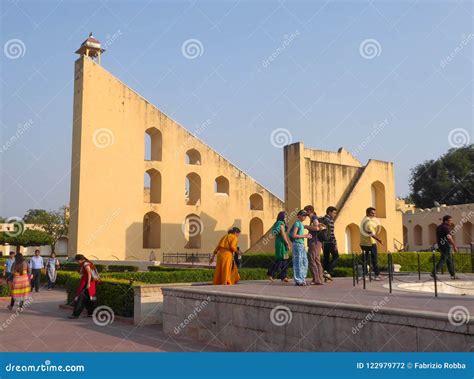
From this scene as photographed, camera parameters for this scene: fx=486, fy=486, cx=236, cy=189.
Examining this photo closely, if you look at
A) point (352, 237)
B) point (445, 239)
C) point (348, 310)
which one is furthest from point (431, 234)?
point (348, 310)

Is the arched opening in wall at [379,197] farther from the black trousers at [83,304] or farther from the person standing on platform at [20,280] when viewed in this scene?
the person standing on platform at [20,280]

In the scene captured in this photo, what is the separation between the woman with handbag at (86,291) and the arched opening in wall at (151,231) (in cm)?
1850

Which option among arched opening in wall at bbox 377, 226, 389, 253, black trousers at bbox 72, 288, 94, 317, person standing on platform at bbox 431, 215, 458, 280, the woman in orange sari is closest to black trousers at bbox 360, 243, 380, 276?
person standing on platform at bbox 431, 215, 458, 280

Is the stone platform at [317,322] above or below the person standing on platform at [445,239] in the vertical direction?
below

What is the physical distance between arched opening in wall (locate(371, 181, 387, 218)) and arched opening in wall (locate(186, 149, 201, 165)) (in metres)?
10.7

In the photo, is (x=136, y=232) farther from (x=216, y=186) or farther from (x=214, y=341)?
(x=214, y=341)

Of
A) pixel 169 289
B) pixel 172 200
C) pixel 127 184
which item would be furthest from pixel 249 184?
pixel 169 289

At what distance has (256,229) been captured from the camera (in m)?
32.7

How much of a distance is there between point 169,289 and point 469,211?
30.9 m

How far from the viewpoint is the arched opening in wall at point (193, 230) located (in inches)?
1163

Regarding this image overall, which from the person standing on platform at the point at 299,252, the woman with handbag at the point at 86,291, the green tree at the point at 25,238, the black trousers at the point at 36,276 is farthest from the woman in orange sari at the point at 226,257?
the green tree at the point at 25,238

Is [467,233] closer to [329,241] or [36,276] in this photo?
[329,241]

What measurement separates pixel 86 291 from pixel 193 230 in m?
20.7

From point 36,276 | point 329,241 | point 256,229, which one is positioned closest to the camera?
point 329,241
